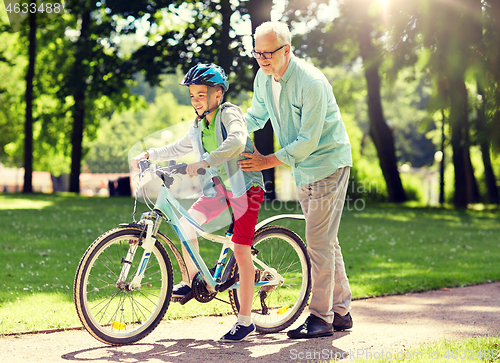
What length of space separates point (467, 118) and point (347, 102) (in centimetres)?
2069

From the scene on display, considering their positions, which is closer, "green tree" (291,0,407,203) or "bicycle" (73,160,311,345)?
"bicycle" (73,160,311,345)

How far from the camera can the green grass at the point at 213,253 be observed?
4.90 metres

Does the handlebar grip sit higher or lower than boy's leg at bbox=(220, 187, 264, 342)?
higher

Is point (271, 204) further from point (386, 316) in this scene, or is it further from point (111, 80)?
point (386, 316)

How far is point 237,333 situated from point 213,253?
1.90 meters

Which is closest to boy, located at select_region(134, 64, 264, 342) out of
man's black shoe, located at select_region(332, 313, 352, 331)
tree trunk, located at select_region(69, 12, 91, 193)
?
man's black shoe, located at select_region(332, 313, 352, 331)

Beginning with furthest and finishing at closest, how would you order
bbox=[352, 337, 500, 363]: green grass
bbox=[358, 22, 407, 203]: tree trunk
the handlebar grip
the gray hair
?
bbox=[358, 22, 407, 203]: tree trunk < the handlebar grip < the gray hair < bbox=[352, 337, 500, 363]: green grass

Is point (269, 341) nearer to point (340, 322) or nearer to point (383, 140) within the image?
point (340, 322)

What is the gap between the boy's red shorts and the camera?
383 cm

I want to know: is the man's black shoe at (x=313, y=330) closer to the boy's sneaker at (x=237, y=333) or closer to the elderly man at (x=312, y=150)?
the elderly man at (x=312, y=150)

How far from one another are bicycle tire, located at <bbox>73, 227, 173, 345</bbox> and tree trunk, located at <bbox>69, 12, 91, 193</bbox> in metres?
15.7

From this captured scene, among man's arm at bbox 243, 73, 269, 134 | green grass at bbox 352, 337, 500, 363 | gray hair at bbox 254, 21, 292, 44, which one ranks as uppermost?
gray hair at bbox 254, 21, 292, 44

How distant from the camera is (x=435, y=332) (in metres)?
4.21

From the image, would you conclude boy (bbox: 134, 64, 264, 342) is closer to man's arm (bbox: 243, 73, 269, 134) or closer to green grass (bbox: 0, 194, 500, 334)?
man's arm (bbox: 243, 73, 269, 134)
